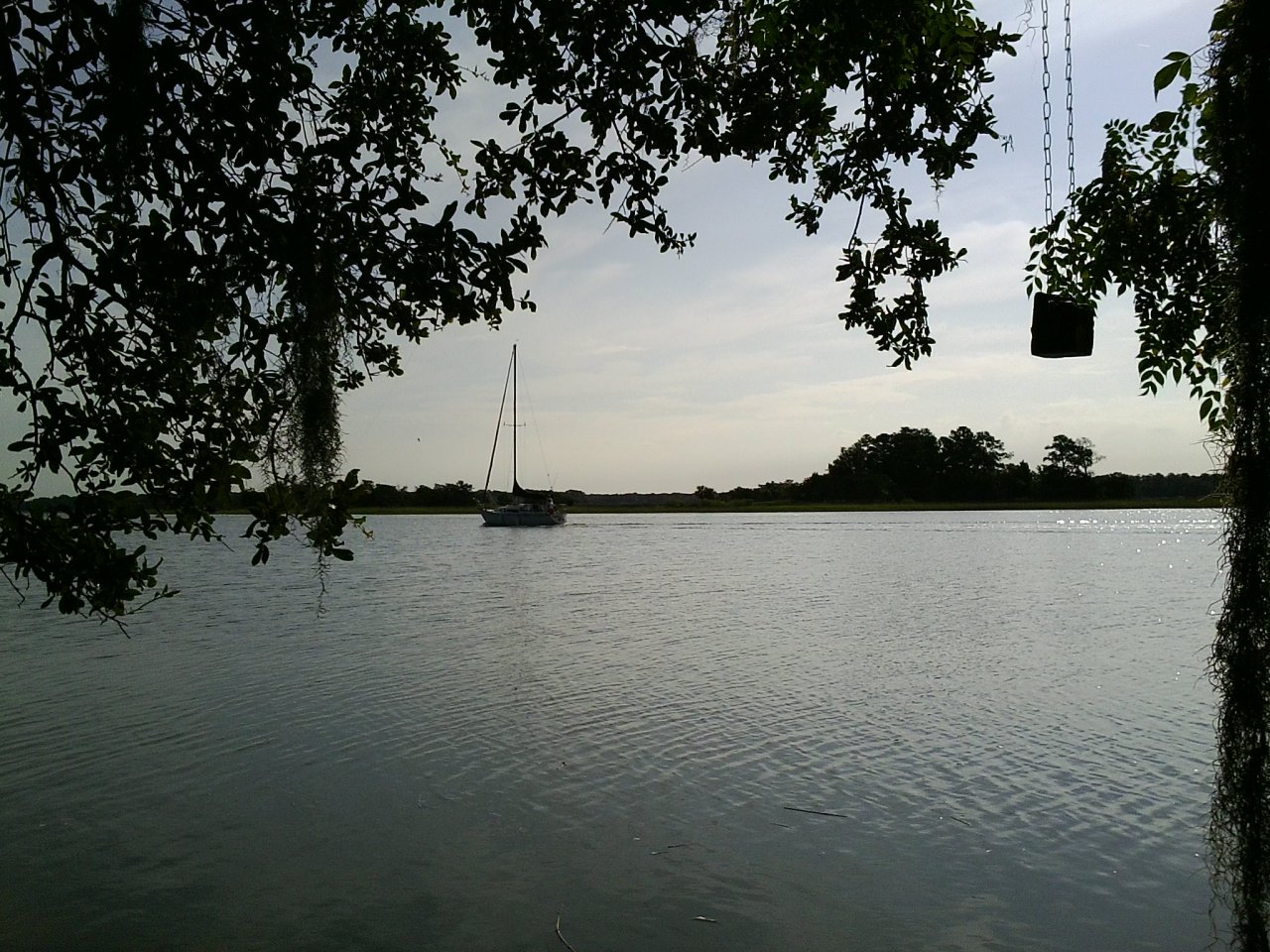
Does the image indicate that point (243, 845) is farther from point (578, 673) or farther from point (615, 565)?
point (615, 565)

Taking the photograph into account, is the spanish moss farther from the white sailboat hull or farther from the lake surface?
the white sailboat hull

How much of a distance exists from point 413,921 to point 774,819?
2.98 m

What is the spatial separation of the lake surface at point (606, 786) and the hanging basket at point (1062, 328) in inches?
48.9

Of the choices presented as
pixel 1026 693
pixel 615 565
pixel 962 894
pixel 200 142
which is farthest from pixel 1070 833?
pixel 615 565

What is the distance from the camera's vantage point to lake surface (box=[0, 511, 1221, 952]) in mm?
6109

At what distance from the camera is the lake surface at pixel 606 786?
611 cm

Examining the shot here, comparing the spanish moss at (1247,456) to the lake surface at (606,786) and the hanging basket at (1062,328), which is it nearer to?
the lake surface at (606,786)

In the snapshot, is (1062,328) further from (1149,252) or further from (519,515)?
(519,515)

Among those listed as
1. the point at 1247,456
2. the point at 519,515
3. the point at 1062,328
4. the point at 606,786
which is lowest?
the point at 606,786

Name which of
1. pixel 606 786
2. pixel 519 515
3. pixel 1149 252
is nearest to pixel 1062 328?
pixel 1149 252

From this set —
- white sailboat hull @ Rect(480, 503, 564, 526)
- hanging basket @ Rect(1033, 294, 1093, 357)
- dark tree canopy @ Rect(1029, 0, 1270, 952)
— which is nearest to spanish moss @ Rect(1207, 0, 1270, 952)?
dark tree canopy @ Rect(1029, 0, 1270, 952)

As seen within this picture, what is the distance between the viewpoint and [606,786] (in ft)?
28.6

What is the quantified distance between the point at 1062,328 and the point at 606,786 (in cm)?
584

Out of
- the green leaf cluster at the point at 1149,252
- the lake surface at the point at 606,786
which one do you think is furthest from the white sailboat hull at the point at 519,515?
the green leaf cluster at the point at 1149,252
